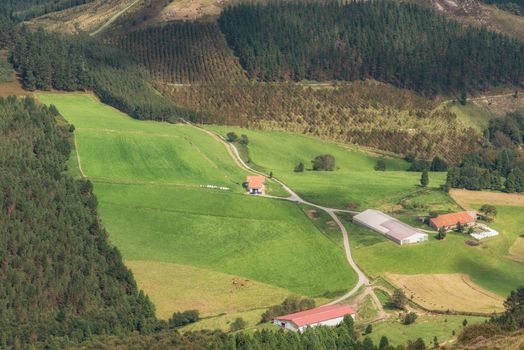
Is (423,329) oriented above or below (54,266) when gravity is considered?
above

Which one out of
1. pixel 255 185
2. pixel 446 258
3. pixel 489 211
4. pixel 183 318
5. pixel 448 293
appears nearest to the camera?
pixel 183 318

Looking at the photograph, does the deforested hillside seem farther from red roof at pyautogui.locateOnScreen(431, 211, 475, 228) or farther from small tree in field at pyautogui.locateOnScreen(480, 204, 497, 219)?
small tree in field at pyautogui.locateOnScreen(480, 204, 497, 219)

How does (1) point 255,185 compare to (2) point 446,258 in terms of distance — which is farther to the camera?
(1) point 255,185

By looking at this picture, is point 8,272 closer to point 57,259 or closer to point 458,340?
point 57,259

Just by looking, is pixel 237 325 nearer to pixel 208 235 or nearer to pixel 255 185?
pixel 208 235

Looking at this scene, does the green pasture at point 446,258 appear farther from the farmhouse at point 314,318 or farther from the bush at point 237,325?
the bush at point 237,325

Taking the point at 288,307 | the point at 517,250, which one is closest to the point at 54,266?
the point at 288,307

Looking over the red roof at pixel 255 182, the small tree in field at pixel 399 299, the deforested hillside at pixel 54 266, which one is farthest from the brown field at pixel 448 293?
the red roof at pixel 255 182
